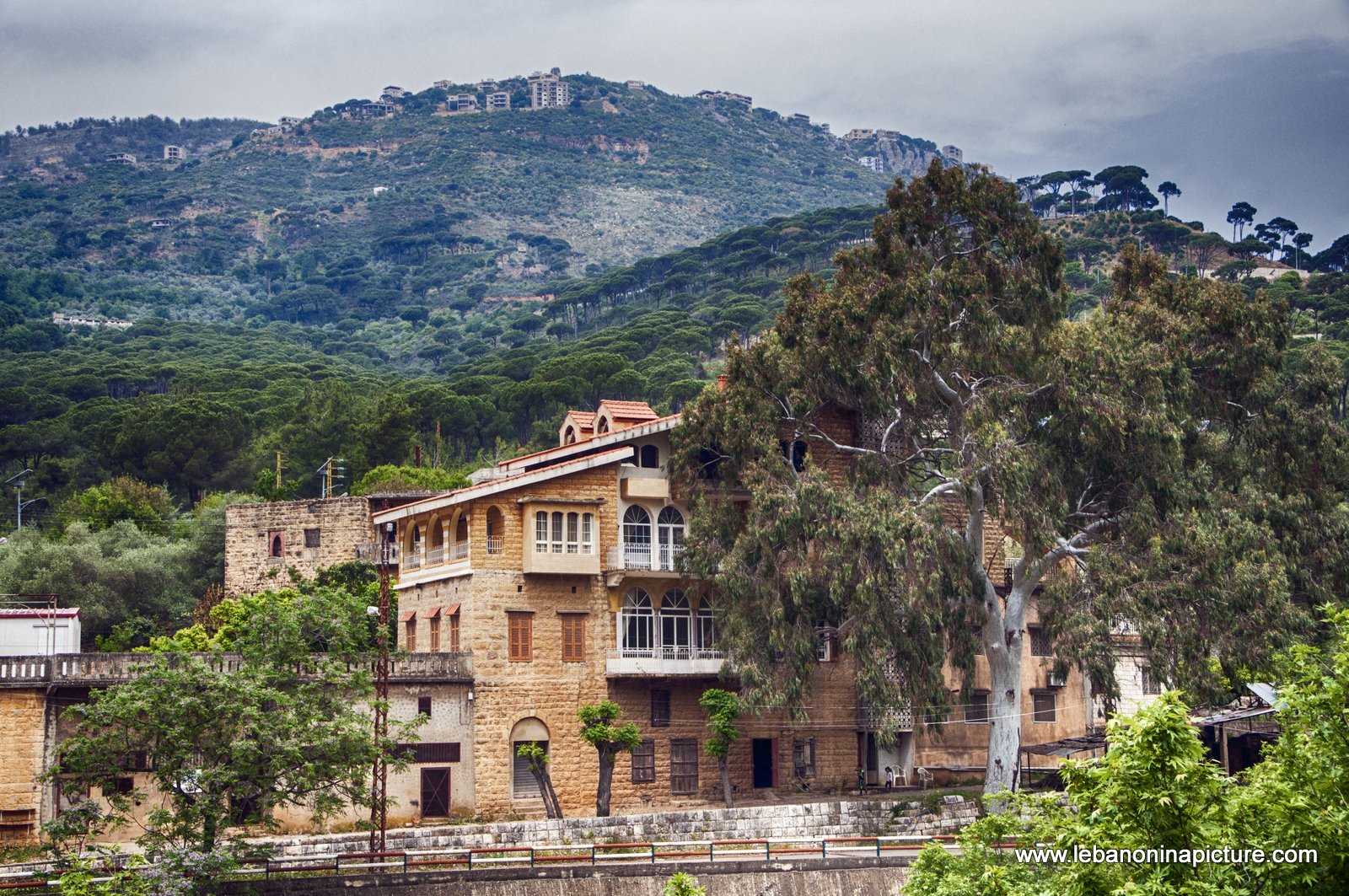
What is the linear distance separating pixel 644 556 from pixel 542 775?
24.8ft

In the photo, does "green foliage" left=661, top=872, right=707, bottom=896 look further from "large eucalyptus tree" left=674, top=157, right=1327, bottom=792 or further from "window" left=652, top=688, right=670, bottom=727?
"window" left=652, top=688, right=670, bottom=727

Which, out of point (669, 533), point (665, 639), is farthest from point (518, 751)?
point (669, 533)

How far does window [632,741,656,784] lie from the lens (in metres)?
48.7

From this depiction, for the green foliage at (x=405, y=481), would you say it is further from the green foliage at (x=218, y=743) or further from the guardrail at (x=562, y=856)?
the guardrail at (x=562, y=856)

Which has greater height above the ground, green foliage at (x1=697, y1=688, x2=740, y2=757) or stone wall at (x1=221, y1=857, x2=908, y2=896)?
green foliage at (x1=697, y1=688, x2=740, y2=757)

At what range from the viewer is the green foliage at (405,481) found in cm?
6725

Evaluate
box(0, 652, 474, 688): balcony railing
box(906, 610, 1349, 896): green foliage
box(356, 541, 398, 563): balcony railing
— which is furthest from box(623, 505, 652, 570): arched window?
box(906, 610, 1349, 896): green foliage

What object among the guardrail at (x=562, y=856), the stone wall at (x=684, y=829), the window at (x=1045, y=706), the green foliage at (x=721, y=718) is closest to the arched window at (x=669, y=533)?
the green foliage at (x=721, y=718)

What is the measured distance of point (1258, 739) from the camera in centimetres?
4956

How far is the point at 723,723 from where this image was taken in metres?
46.7

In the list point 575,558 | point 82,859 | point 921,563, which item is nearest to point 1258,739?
point 921,563

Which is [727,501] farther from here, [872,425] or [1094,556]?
[1094,556]

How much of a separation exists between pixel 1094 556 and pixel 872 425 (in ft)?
31.9

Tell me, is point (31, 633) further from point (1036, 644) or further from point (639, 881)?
point (1036, 644)
